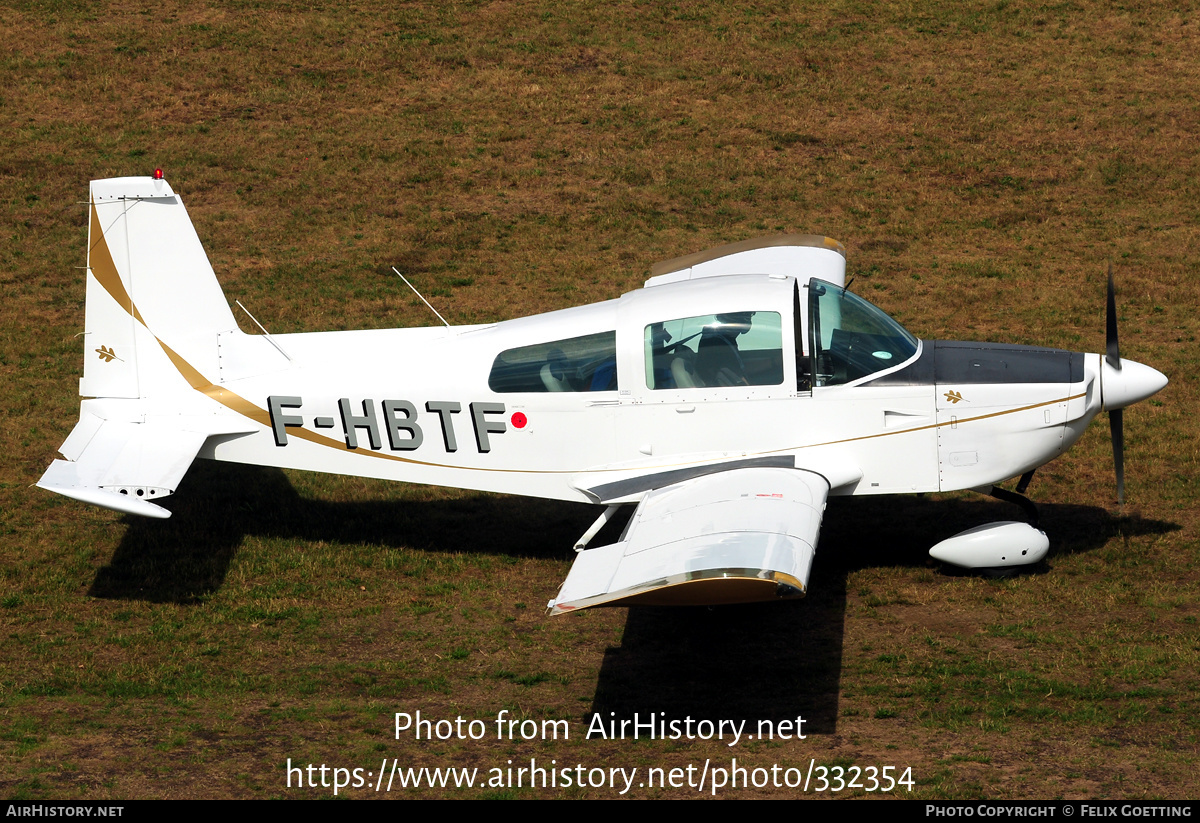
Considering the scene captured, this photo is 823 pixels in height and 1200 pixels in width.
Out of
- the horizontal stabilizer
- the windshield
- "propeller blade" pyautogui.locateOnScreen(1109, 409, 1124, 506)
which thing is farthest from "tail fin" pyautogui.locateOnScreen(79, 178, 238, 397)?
"propeller blade" pyautogui.locateOnScreen(1109, 409, 1124, 506)

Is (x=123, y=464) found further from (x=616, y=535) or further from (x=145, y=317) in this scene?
(x=616, y=535)

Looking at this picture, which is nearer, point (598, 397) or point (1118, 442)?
point (598, 397)

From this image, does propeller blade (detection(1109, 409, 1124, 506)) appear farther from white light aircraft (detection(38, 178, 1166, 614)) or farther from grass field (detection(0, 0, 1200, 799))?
grass field (detection(0, 0, 1200, 799))

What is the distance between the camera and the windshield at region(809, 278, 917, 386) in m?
9.58

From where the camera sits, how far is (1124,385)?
9.59 metres

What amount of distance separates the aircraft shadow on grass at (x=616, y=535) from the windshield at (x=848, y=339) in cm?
200

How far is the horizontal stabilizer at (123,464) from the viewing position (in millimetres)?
8852

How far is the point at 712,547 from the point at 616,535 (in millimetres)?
3560

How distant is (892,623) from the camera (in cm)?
952

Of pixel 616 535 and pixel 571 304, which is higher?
pixel 571 304

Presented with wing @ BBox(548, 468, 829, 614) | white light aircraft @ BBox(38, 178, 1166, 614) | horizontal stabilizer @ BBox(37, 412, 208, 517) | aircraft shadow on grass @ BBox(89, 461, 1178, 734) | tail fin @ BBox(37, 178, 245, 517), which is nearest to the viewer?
wing @ BBox(548, 468, 829, 614)

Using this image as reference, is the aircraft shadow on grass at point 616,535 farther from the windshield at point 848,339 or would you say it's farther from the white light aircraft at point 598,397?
the windshield at point 848,339

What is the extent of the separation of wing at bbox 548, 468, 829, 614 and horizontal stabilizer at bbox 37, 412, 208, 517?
139 inches

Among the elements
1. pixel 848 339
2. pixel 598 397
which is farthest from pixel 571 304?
pixel 848 339
